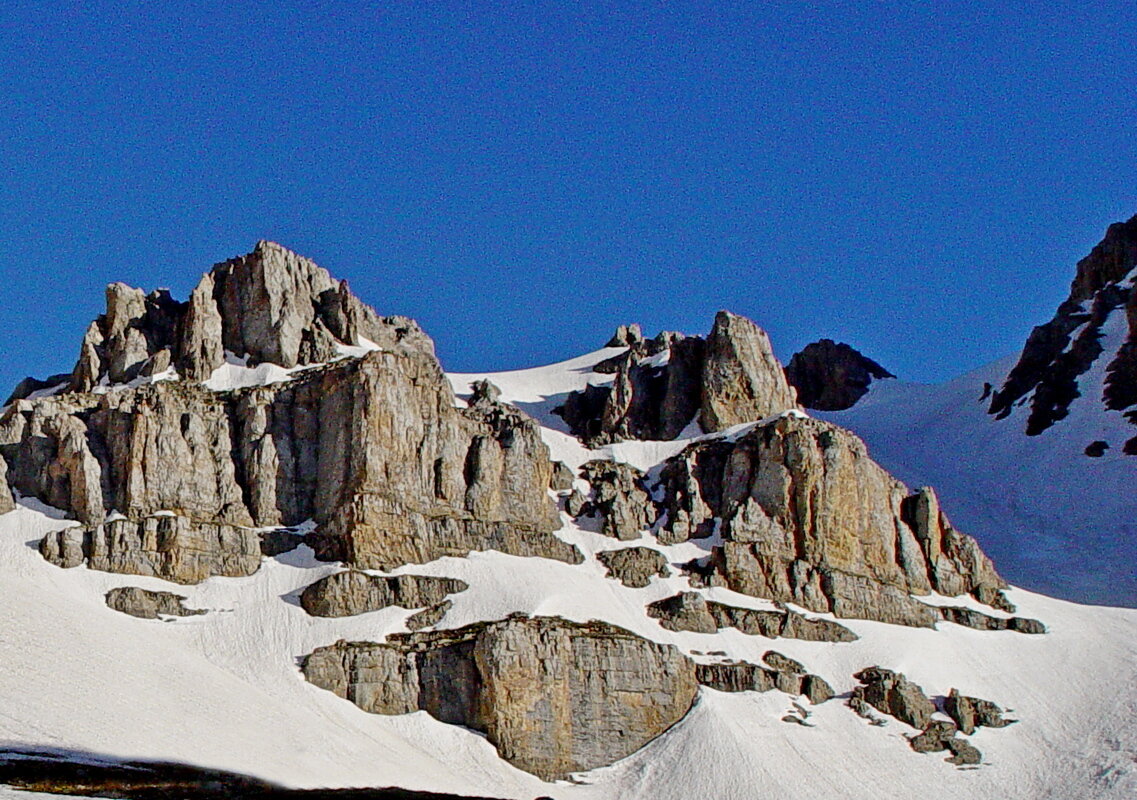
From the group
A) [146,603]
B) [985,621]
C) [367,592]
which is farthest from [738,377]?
[146,603]

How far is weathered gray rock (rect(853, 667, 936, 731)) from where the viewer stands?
95.6 m

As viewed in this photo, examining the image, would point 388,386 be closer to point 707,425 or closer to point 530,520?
point 530,520

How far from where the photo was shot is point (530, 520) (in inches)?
4301

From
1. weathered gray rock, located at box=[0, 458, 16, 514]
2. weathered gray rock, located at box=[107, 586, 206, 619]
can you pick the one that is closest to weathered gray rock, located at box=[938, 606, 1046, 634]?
weathered gray rock, located at box=[107, 586, 206, 619]

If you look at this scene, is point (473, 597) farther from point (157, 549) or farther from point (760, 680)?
point (157, 549)

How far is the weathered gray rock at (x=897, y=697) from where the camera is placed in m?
95.6

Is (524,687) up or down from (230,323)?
down

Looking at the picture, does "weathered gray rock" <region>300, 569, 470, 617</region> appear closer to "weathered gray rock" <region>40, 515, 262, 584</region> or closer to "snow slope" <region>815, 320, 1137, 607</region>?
"weathered gray rock" <region>40, 515, 262, 584</region>

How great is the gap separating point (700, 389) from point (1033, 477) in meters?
47.9

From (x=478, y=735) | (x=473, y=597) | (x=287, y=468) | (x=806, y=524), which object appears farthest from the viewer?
(x=806, y=524)

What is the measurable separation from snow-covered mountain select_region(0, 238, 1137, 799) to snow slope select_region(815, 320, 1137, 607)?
15186 millimetres

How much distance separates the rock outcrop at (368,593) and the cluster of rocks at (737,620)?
16798 mm

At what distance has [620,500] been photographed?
376 ft

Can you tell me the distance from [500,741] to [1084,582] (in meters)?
69.6
